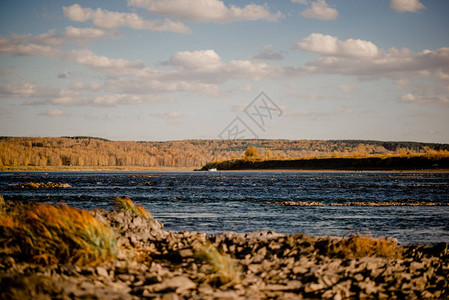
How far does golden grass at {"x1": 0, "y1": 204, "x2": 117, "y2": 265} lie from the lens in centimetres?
1105

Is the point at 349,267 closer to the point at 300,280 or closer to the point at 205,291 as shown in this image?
the point at 300,280

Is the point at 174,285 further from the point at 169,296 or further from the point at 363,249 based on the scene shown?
the point at 363,249

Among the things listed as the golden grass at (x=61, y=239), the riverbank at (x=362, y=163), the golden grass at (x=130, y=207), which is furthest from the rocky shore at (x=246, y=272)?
the riverbank at (x=362, y=163)

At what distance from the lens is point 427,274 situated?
1142 cm

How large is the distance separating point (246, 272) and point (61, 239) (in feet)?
14.8

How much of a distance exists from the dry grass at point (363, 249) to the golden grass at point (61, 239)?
20.2 ft

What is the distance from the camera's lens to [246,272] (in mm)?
11461

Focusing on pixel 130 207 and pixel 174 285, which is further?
pixel 130 207

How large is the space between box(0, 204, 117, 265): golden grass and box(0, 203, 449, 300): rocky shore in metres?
0.30

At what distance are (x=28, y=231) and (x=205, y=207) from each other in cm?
2007

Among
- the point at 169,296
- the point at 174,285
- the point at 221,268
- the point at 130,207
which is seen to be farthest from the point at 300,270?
the point at 130,207

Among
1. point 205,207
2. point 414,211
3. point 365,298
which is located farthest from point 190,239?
point 414,211

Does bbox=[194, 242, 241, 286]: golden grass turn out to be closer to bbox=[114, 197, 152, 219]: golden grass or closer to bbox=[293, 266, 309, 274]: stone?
bbox=[293, 266, 309, 274]: stone

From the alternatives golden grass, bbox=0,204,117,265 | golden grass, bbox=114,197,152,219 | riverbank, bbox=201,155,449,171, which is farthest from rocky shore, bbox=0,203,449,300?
riverbank, bbox=201,155,449,171
